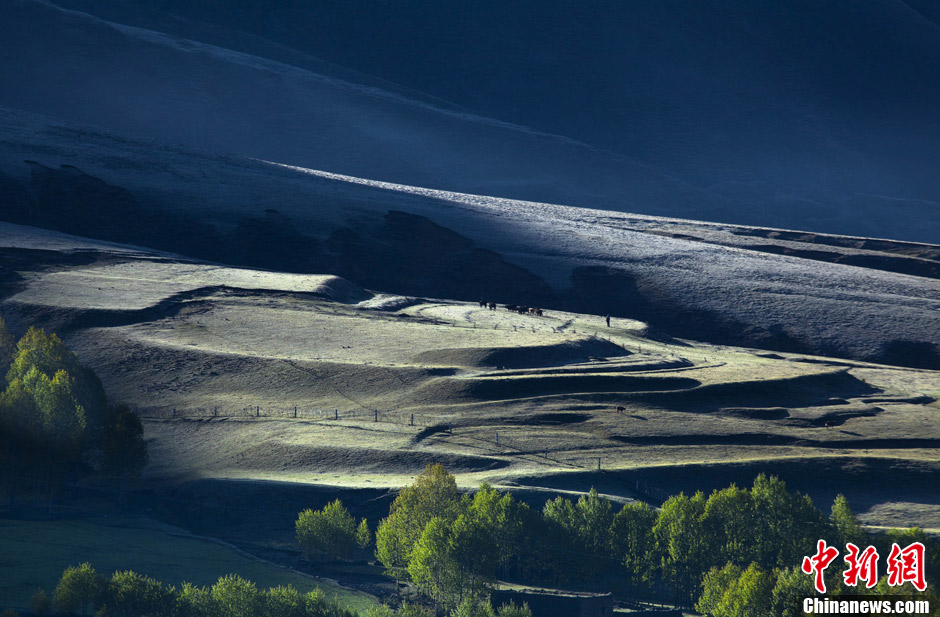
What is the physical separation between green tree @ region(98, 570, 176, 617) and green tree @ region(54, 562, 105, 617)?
47cm

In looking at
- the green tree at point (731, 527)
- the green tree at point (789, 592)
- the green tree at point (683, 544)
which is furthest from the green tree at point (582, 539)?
the green tree at point (789, 592)

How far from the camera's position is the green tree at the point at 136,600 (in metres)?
45.2

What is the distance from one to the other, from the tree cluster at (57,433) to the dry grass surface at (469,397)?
Result: 12.3ft

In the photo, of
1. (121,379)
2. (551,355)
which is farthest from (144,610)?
(551,355)

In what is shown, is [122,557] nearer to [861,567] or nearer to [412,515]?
[412,515]

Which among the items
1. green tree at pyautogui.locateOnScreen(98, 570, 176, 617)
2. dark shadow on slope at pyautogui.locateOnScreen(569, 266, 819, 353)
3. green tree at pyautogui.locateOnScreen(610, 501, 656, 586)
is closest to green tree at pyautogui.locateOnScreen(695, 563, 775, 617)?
green tree at pyautogui.locateOnScreen(610, 501, 656, 586)

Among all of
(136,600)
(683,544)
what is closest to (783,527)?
(683,544)

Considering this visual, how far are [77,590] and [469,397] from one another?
38.3 metres

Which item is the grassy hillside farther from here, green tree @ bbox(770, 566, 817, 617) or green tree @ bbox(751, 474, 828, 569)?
green tree @ bbox(751, 474, 828, 569)

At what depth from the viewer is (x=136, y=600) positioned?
45.5 meters

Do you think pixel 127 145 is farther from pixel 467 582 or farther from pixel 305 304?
pixel 467 582

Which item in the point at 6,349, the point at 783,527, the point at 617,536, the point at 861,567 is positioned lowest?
the point at 617,536

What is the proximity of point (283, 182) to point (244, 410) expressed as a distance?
307 feet

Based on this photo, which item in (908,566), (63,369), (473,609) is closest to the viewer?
(908,566)
